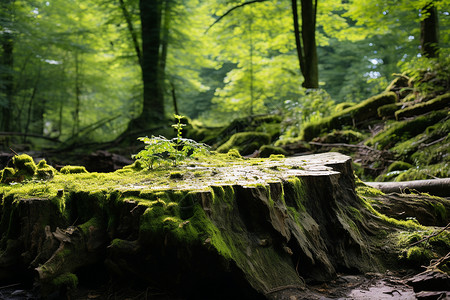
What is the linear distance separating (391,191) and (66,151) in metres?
9.45

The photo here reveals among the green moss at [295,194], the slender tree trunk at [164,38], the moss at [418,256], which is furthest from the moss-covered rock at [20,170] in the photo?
the slender tree trunk at [164,38]

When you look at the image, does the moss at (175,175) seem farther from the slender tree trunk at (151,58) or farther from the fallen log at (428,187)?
the slender tree trunk at (151,58)

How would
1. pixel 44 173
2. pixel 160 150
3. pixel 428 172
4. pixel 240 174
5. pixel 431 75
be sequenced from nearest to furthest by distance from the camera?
pixel 240 174, pixel 44 173, pixel 160 150, pixel 428 172, pixel 431 75

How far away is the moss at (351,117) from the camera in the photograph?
8125mm

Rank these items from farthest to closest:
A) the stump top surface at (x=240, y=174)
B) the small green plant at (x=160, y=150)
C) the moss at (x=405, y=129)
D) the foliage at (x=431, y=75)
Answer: the foliage at (x=431, y=75), the moss at (x=405, y=129), the small green plant at (x=160, y=150), the stump top surface at (x=240, y=174)

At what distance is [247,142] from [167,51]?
332 inches

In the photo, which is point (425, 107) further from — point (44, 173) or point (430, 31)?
point (44, 173)

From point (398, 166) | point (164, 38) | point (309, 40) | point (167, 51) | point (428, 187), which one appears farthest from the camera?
point (167, 51)

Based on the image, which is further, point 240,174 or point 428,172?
point 428,172

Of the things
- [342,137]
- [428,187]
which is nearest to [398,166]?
[428,187]

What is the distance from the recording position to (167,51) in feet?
48.8

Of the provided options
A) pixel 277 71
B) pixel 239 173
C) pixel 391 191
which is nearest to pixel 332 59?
pixel 277 71

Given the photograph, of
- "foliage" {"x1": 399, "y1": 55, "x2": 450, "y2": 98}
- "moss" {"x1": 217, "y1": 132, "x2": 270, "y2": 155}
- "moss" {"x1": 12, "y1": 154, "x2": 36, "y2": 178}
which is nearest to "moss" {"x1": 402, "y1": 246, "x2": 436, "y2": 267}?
"moss" {"x1": 12, "y1": 154, "x2": 36, "y2": 178}

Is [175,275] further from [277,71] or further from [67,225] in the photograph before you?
[277,71]
